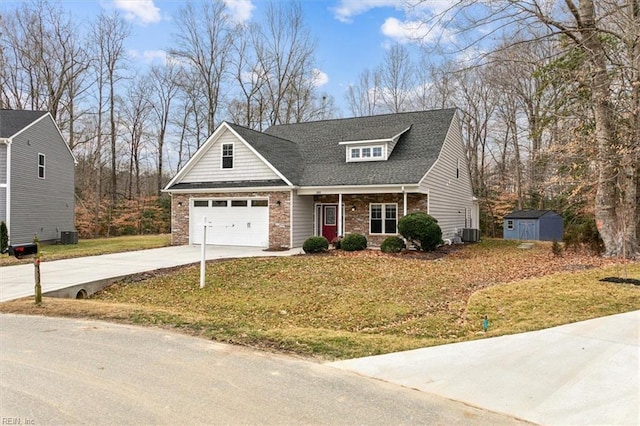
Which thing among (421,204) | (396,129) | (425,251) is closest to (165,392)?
(425,251)

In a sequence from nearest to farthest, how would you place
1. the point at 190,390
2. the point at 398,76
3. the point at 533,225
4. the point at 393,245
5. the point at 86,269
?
1. the point at 190,390
2. the point at 86,269
3. the point at 393,245
4. the point at 533,225
5. the point at 398,76

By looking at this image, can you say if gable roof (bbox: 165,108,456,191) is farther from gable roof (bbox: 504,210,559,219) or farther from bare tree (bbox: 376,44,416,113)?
bare tree (bbox: 376,44,416,113)

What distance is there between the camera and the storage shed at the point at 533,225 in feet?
86.6

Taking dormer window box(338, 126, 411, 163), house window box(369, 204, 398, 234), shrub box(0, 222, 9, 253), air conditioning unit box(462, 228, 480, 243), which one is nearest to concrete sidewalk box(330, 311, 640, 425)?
house window box(369, 204, 398, 234)

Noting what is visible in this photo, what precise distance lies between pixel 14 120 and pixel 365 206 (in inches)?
702

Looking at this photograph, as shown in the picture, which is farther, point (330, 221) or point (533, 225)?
point (533, 225)

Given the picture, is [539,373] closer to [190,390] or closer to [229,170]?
[190,390]

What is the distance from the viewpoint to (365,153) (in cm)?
1872

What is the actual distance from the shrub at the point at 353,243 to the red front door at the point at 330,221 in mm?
2641

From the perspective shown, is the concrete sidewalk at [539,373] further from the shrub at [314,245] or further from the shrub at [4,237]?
the shrub at [4,237]

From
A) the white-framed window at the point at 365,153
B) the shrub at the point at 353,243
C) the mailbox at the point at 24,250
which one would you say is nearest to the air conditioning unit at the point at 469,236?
the white-framed window at the point at 365,153

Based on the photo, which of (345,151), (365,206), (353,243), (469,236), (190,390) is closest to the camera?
(190,390)

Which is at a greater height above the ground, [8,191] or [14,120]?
[14,120]

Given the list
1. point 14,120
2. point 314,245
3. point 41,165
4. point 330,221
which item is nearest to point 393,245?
point 314,245
